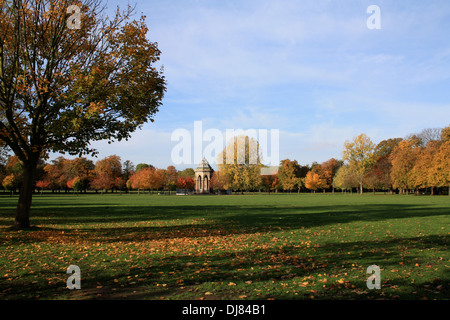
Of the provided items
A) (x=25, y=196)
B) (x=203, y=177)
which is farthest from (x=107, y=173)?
(x=25, y=196)

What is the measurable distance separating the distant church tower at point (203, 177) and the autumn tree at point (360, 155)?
5014 centimetres

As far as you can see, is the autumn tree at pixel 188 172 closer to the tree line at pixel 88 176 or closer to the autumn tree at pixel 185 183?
the autumn tree at pixel 185 183

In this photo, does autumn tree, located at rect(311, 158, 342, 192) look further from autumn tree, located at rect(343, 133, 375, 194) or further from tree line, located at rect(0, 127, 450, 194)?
autumn tree, located at rect(343, 133, 375, 194)

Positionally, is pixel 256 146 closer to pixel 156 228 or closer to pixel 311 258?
pixel 156 228

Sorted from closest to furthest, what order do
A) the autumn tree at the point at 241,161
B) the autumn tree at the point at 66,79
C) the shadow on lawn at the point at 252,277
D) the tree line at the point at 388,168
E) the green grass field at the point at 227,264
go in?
1. the shadow on lawn at the point at 252,277
2. the green grass field at the point at 227,264
3. the autumn tree at the point at 66,79
4. the tree line at the point at 388,168
5. the autumn tree at the point at 241,161

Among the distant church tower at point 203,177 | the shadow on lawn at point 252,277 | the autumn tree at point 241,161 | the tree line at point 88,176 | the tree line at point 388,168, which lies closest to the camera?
the shadow on lawn at point 252,277

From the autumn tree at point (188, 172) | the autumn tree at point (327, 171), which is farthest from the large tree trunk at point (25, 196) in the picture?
the autumn tree at point (188, 172)

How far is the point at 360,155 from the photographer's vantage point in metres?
77.7

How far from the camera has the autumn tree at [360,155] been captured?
252 feet

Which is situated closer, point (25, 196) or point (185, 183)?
point (25, 196)

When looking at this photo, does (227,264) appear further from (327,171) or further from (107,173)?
(327,171)

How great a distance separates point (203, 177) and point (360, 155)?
5568 cm
